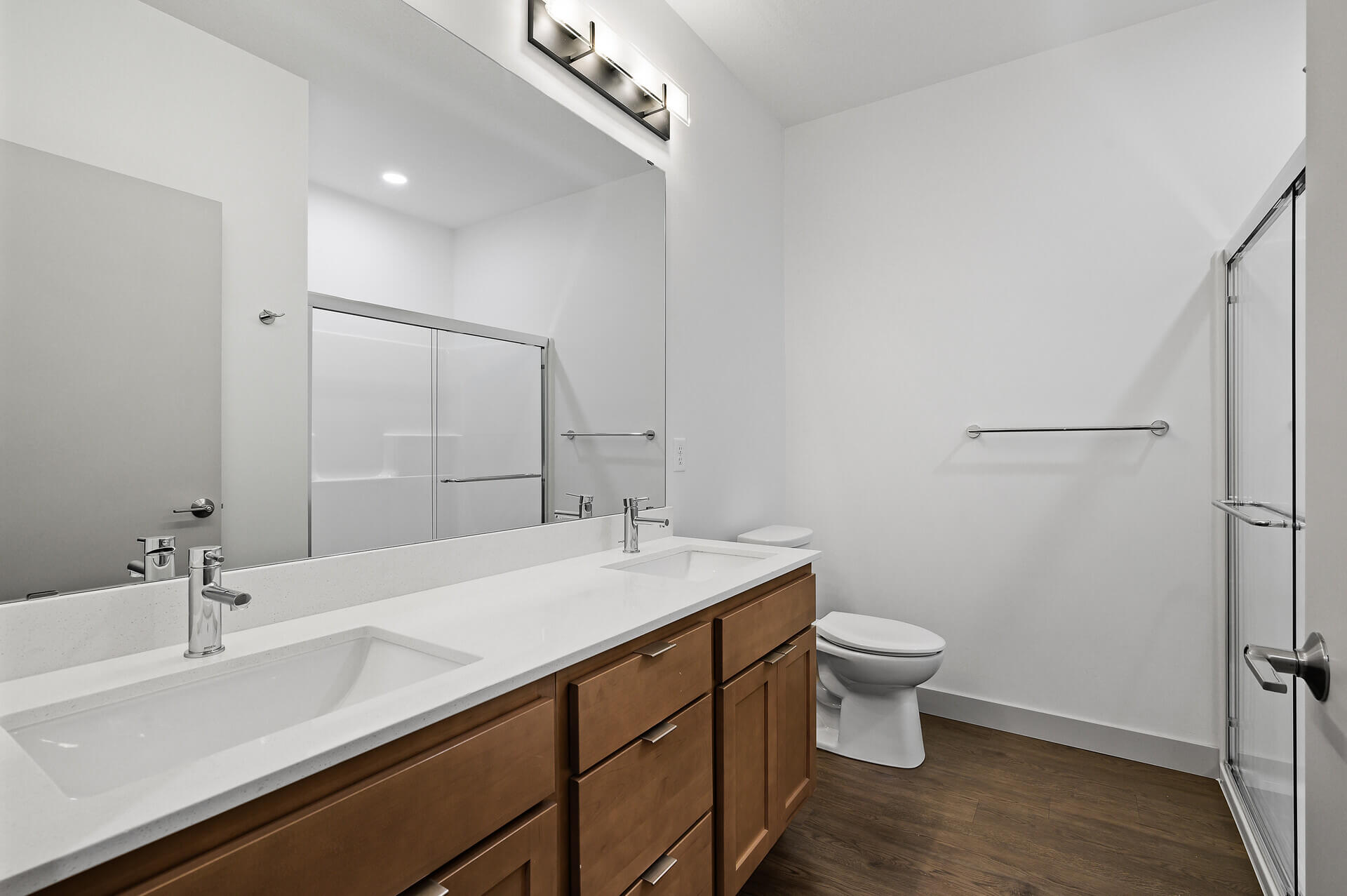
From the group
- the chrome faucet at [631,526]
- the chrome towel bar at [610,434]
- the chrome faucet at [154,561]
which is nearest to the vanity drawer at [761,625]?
the chrome faucet at [631,526]

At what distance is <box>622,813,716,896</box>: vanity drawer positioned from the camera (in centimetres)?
115

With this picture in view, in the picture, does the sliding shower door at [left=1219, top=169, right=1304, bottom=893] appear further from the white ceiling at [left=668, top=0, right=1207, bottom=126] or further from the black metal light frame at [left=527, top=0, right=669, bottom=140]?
the black metal light frame at [left=527, top=0, right=669, bottom=140]

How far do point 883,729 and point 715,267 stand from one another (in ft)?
5.94

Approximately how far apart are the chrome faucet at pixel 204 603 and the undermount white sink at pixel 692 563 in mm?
971

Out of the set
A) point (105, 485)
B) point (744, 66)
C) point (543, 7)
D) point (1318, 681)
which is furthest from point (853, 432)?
point (105, 485)

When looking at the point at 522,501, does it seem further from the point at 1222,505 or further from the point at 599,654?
the point at 1222,505

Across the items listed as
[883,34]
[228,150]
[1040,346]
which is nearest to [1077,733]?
[1040,346]

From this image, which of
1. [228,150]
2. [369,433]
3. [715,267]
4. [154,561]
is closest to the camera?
[154,561]

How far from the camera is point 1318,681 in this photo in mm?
615

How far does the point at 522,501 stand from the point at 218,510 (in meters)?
0.69

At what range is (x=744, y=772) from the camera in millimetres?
1459

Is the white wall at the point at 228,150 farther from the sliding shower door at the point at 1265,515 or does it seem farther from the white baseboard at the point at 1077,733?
the white baseboard at the point at 1077,733

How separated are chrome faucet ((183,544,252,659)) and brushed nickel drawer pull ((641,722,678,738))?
0.68 m

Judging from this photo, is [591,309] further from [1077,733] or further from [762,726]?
[1077,733]
